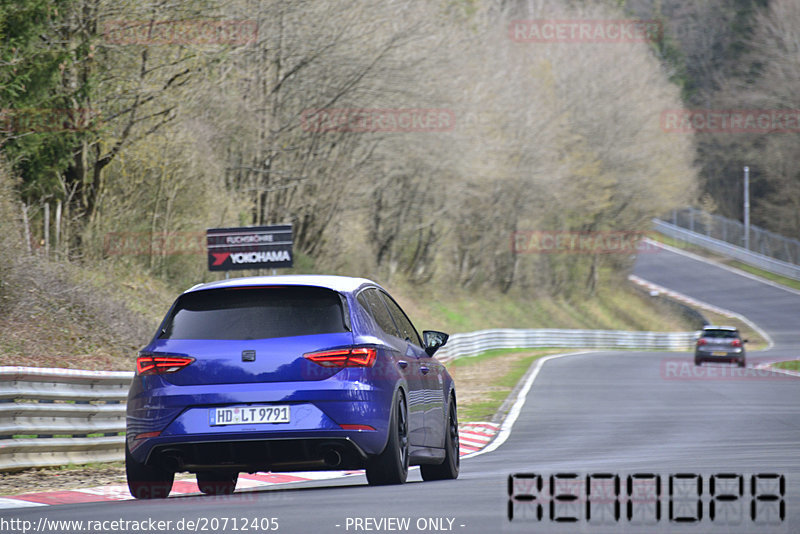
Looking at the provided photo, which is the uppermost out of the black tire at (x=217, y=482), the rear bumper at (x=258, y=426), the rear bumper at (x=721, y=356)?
the rear bumper at (x=258, y=426)

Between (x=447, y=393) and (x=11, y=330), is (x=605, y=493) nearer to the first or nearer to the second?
(x=447, y=393)

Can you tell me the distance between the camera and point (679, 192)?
268ft

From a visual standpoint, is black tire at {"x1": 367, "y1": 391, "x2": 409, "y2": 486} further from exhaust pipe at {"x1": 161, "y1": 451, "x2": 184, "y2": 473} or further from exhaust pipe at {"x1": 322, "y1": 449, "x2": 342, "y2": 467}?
exhaust pipe at {"x1": 161, "y1": 451, "x2": 184, "y2": 473}

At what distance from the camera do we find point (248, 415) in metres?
9.00

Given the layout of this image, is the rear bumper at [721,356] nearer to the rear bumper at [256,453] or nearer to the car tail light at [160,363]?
the rear bumper at [256,453]

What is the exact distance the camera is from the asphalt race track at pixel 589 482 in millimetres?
7434

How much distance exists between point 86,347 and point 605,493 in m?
13.6

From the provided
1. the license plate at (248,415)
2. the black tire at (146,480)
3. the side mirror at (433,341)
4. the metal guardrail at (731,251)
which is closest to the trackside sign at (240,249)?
the side mirror at (433,341)

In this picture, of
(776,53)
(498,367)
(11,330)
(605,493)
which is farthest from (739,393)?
(776,53)

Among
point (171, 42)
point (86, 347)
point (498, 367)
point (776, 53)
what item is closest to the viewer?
point (86, 347)

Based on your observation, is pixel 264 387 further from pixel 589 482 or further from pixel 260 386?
pixel 589 482

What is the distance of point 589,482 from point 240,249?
16.7 meters

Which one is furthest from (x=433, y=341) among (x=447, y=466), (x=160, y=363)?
(x=160, y=363)

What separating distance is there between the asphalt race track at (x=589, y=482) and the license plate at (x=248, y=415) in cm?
56
